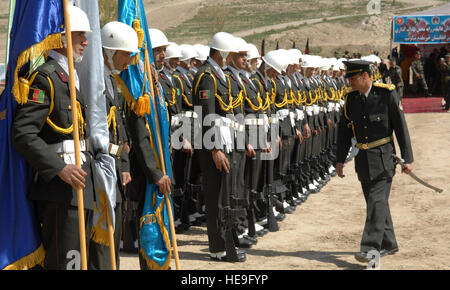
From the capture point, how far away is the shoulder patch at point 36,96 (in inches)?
171

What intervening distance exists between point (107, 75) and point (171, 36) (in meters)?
71.2

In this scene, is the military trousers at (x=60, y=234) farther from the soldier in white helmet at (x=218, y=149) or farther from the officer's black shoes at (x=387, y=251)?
the officer's black shoes at (x=387, y=251)

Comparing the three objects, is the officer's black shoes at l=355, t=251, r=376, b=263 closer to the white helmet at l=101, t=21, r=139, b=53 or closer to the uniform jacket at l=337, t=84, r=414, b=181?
the uniform jacket at l=337, t=84, r=414, b=181

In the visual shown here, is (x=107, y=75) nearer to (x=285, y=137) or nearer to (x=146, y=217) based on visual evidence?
(x=146, y=217)

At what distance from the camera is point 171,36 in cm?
7562

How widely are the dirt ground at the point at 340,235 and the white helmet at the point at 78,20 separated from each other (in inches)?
123

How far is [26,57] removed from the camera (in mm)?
4430

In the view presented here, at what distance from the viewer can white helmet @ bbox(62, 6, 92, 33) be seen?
4.62m

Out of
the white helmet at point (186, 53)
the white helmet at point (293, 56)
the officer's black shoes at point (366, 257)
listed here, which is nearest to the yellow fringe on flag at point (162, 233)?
the officer's black shoes at point (366, 257)

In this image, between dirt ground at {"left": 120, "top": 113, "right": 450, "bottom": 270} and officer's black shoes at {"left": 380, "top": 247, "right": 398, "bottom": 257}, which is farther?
officer's black shoes at {"left": 380, "top": 247, "right": 398, "bottom": 257}

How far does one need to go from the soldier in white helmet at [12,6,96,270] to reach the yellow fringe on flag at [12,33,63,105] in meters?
0.04

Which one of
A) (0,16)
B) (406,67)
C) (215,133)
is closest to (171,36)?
(0,16)

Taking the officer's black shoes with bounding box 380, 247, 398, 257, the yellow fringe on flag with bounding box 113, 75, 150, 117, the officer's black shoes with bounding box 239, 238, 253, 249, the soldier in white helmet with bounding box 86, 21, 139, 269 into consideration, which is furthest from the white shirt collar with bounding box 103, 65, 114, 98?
the officer's black shoes with bounding box 380, 247, 398, 257

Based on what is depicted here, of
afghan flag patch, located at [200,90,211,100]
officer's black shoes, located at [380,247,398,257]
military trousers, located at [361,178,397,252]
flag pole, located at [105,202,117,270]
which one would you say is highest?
afghan flag patch, located at [200,90,211,100]
